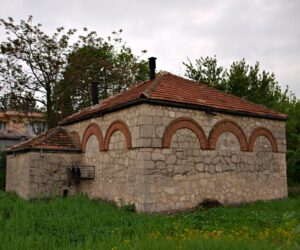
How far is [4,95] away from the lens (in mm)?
21016

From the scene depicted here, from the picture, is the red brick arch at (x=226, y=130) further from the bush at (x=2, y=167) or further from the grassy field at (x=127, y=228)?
the bush at (x=2, y=167)

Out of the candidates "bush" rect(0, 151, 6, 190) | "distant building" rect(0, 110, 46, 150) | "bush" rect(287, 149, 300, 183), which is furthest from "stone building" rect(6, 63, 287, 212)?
"distant building" rect(0, 110, 46, 150)

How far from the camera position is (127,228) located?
25.6 ft

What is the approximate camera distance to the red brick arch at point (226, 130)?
12.2 metres

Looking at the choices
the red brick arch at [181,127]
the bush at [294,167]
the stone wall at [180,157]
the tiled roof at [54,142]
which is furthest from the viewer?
the bush at [294,167]

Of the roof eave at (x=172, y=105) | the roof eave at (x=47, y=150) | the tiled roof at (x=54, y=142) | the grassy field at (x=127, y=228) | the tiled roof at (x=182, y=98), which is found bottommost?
the grassy field at (x=127, y=228)

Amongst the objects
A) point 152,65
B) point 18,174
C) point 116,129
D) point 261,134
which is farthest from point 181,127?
point 18,174

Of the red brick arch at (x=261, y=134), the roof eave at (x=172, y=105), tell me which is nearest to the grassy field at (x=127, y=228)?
the red brick arch at (x=261, y=134)

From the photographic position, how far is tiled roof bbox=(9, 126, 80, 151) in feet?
44.5

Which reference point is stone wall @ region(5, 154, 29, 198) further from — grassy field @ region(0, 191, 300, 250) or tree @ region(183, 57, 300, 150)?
tree @ region(183, 57, 300, 150)

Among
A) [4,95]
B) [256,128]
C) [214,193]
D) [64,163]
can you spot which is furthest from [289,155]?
[4,95]

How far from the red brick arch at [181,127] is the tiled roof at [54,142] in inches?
191

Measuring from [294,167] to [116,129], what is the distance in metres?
10.6

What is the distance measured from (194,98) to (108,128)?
10.5 ft
